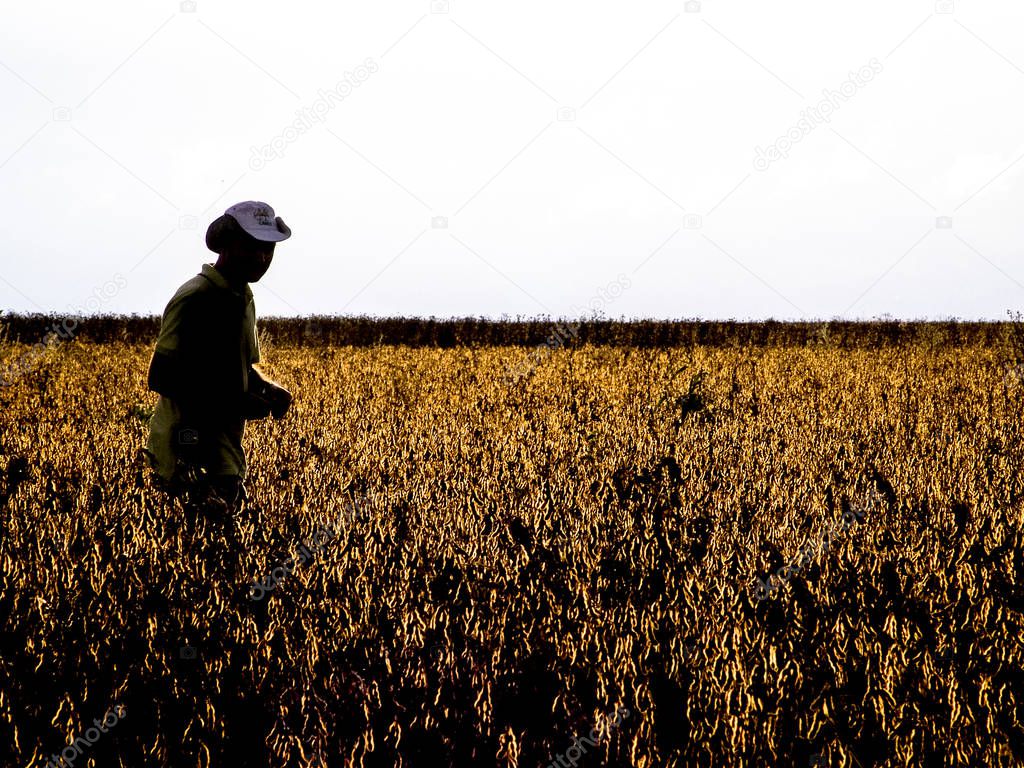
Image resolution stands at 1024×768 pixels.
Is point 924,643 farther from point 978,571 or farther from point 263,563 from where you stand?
point 263,563

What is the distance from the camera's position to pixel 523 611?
2.34 metres

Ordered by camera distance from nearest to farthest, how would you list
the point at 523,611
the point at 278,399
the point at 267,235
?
the point at 523,611 < the point at 267,235 < the point at 278,399

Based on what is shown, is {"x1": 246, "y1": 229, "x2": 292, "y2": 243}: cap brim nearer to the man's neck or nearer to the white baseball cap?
the white baseball cap

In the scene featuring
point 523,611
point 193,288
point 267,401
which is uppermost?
point 193,288

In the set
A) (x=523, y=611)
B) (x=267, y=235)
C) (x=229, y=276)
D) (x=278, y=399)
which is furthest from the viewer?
(x=278, y=399)

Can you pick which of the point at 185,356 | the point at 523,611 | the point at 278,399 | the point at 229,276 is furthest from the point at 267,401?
the point at 523,611

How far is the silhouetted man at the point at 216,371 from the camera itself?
115 inches

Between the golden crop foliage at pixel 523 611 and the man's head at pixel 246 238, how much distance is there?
0.93 m

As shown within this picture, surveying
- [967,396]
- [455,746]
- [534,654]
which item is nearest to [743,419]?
[967,396]

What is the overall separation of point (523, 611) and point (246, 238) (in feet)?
5.15

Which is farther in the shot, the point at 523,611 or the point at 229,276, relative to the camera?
the point at 229,276

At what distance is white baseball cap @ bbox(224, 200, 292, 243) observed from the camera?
284 centimetres

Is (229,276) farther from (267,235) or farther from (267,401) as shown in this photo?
(267,401)

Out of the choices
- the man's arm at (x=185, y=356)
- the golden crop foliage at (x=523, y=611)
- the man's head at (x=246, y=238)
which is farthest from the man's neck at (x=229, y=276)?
the golden crop foliage at (x=523, y=611)
